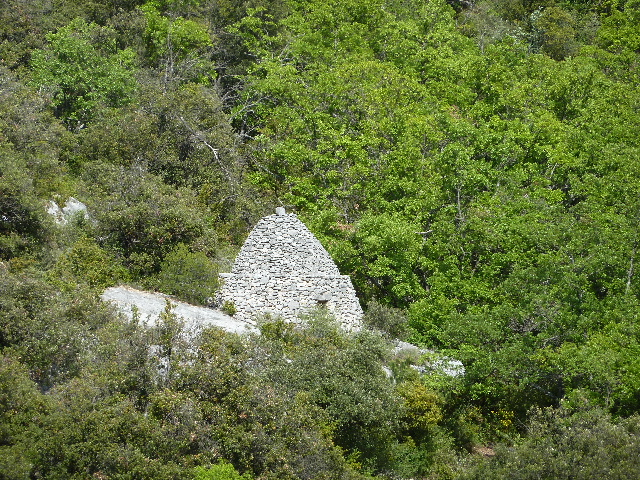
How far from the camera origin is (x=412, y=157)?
37.8m

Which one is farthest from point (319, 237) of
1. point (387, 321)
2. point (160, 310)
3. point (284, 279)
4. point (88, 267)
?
point (88, 267)

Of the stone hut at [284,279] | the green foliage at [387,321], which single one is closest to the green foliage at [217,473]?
the stone hut at [284,279]

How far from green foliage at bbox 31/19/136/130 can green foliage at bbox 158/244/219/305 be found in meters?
12.8

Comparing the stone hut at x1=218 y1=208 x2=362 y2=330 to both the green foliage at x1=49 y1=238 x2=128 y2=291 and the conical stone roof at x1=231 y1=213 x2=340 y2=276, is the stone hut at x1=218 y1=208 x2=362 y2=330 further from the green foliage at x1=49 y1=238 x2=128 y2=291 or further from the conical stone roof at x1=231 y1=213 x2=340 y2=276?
the green foliage at x1=49 y1=238 x2=128 y2=291

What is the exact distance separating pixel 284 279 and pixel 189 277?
356 centimetres

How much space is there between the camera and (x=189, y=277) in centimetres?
3216

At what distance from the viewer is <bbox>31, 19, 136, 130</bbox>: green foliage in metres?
42.3

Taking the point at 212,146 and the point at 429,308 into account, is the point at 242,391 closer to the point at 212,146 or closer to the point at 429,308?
the point at 429,308

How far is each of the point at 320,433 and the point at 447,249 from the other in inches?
482

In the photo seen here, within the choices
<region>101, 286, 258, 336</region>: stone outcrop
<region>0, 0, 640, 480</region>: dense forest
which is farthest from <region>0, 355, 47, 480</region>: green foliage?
<region>101, 286, 258, 336</region>: stone outcrop

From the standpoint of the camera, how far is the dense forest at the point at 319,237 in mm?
24094

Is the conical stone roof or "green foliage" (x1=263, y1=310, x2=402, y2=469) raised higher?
the conical stone roof

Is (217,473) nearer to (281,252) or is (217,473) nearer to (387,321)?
(281,252)

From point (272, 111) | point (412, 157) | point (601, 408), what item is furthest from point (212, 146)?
point (601, 408)
